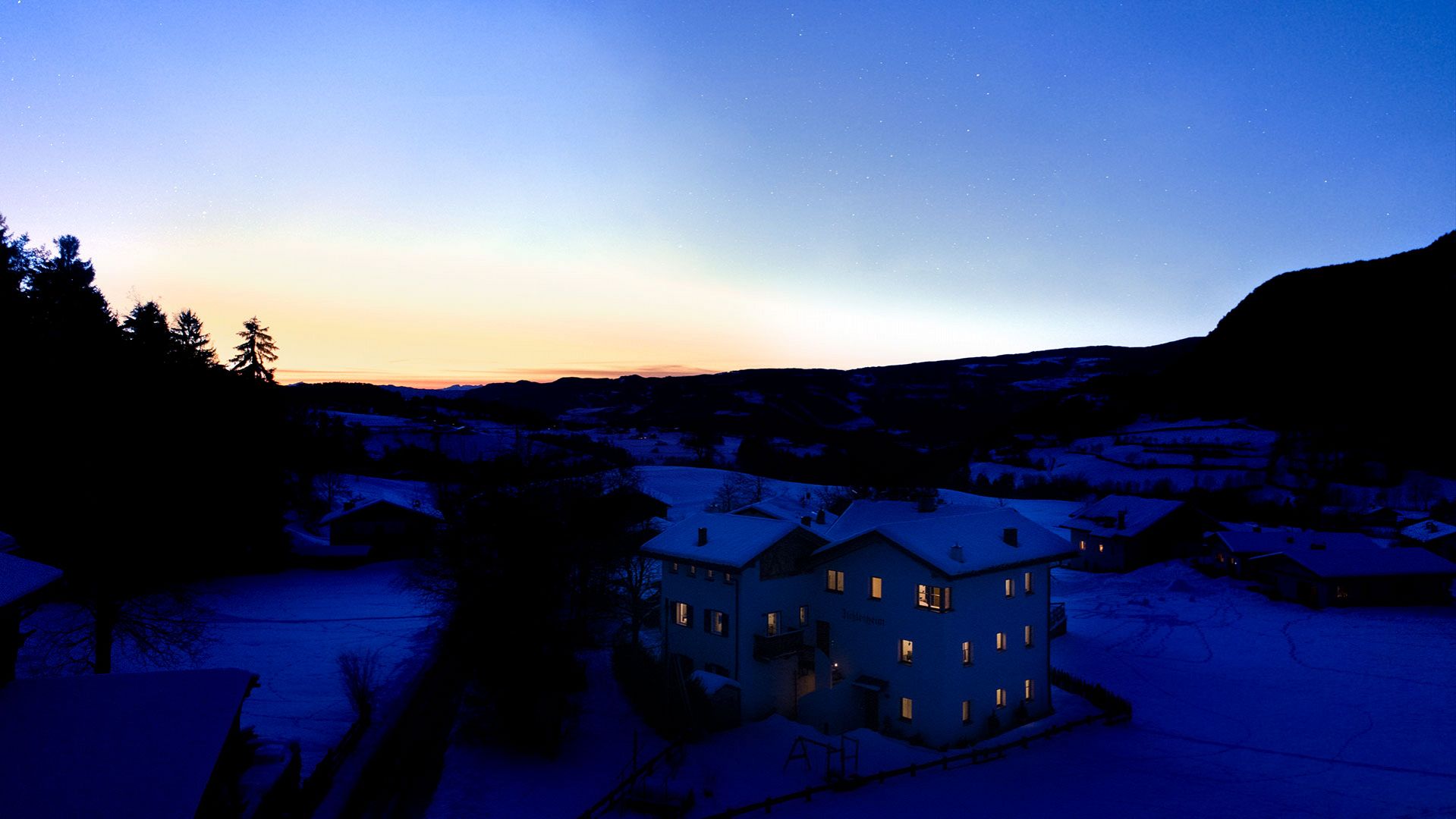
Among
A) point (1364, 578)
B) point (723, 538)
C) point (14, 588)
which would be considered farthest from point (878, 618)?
point (1364, 578)

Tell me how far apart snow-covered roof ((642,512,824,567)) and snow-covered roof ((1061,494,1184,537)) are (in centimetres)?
4802

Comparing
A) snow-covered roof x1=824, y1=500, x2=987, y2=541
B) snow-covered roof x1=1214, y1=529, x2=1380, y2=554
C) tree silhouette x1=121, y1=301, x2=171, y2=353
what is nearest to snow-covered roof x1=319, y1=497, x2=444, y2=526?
tree silhouette x1=121, y1=301, x2=171, y2=353

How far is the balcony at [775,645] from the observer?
29.2 m

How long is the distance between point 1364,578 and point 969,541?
1640 inches

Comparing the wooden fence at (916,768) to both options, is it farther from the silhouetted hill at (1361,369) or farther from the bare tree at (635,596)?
the silhouetted hill at (1361,369)

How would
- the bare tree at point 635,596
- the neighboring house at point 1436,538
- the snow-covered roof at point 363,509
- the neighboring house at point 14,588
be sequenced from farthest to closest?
the neighboring house at point 1436,538, the snow-covered roof at point 363,509, the bare tree at point 635,596, the neighboring house at point 14,588

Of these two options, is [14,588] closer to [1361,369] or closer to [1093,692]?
[1093,692]

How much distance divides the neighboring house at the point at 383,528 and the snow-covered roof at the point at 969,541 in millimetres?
46335

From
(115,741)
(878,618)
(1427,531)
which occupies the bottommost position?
(1427,531)

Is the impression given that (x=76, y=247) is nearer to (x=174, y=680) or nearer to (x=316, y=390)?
(x=174, y=680)

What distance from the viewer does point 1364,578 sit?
171 feet

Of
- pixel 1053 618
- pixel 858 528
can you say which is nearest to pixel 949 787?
pixel 858 528

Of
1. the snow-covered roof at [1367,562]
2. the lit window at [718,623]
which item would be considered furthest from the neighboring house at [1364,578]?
the lit window at [718,623]

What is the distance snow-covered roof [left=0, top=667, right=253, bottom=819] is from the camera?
38.6ft
